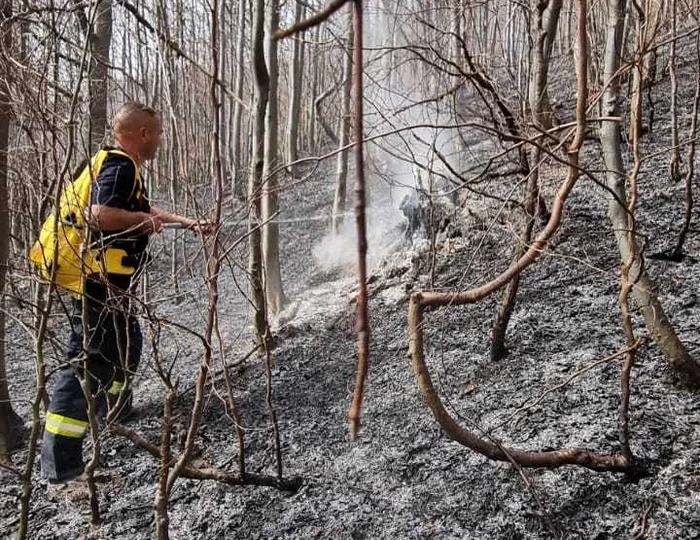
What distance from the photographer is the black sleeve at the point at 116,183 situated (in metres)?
2.56

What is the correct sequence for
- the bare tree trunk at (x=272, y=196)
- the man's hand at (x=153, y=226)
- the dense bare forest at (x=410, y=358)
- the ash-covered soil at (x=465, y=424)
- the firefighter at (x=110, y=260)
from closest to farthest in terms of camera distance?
the dense bare forest at (x=410, y=358)
the ash-covered soil at (x=465, y=424)
the man's hand at (x=153, y=226)
the firefighter at (x=110, y=260)
the bare tree trunk at (x=272, y=196)

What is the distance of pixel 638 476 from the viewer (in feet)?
6.30

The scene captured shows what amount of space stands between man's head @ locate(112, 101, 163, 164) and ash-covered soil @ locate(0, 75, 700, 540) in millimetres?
633

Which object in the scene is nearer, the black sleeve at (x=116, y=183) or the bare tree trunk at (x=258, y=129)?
the black sleeve at (x=116, y=183)

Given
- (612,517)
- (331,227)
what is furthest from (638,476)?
(331,227)

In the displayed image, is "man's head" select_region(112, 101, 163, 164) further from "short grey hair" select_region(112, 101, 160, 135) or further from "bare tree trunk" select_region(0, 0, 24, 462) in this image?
"bare tree trunk" select_region(0, 0, 24, 462)

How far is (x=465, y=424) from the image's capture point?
2555 millimetres

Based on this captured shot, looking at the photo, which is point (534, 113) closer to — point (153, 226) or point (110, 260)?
point (153, 226)

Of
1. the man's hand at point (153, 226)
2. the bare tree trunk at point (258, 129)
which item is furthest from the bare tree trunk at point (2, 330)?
the bare tree trunk at point (258, 129)

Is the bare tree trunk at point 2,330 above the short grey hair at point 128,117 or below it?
below

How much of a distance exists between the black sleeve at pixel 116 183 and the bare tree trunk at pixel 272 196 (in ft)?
4.15

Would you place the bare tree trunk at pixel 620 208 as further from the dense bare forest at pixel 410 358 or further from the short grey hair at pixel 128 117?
the short grey hair at pixel 128 117

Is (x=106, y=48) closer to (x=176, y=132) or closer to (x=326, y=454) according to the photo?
(x=176, y=132)

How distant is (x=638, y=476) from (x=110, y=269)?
2.34 metres
